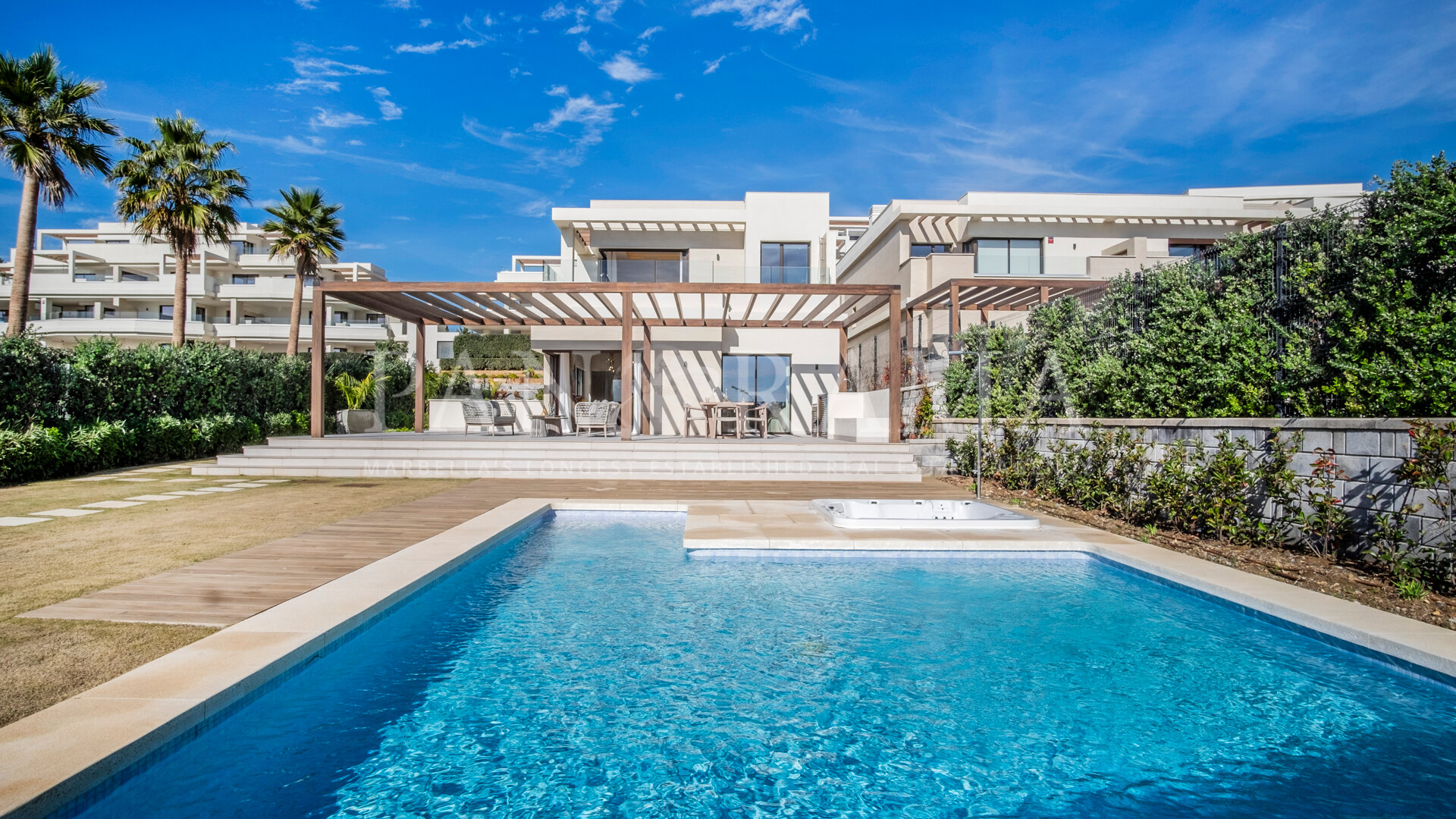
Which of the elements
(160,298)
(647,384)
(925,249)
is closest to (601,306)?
(647,384)

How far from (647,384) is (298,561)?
491 inches

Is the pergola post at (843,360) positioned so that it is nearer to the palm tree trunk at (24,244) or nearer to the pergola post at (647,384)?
the pergola post at (647,384)

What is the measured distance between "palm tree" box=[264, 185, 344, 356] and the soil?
22.4 m

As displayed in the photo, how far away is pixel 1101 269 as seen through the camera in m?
19.8

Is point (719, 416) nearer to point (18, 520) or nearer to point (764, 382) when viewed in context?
point (764, 382)

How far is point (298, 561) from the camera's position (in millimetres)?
4941

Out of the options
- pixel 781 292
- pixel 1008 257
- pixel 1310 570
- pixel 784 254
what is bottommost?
pixel 1310 570

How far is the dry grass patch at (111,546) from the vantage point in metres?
2.90

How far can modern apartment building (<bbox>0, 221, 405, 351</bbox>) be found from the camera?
3531 centimetres

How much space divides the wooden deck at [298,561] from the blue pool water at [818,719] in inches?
31.0

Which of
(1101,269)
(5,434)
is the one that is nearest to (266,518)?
(5,434)

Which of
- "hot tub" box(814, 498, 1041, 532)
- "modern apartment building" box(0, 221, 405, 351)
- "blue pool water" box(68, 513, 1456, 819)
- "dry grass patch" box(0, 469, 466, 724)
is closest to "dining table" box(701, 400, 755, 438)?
"dry grass patch" box(0, 469, 466, 724)

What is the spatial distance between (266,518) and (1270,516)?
9.18 m

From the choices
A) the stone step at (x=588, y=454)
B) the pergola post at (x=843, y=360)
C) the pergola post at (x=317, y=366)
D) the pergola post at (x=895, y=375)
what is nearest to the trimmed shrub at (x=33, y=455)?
the stone step at (x=588, y=454)
